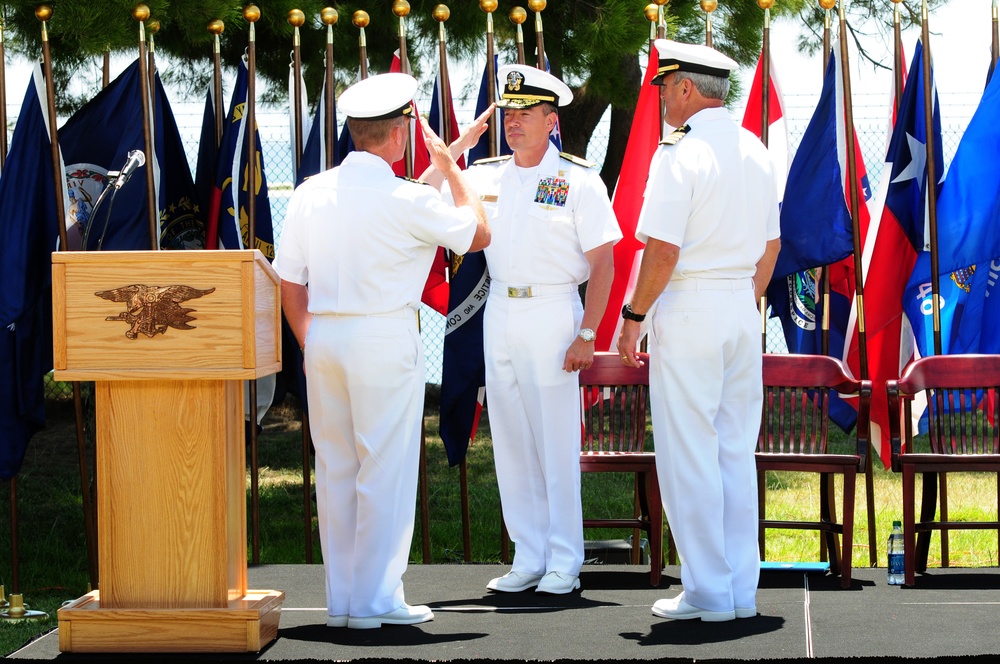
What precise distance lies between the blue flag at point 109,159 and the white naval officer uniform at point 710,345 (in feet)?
7.57

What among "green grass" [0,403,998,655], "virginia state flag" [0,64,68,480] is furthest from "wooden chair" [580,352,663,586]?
"virginia state flag" [0,64,68,480]

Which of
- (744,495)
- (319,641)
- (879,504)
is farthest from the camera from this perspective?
(879,504)

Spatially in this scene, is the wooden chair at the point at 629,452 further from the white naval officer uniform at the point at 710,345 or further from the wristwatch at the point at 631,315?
the wristwatch at the point at 631,315

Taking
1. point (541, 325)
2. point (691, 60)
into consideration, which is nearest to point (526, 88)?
point (691, 60)

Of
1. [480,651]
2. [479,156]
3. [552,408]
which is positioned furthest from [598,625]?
[479,156]

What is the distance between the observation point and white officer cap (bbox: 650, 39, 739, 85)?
4.02 meters

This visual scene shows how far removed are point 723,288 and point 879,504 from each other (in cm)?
402

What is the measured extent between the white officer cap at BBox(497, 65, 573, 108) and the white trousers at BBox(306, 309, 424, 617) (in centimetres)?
97

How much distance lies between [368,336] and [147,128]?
5.95 ft

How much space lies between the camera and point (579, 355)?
4395mm

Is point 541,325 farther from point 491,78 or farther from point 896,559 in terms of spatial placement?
point 896,559

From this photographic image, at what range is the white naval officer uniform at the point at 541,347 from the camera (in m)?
4.46

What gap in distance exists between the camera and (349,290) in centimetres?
386

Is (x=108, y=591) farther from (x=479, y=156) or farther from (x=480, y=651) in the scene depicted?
(x=479, y=156)
